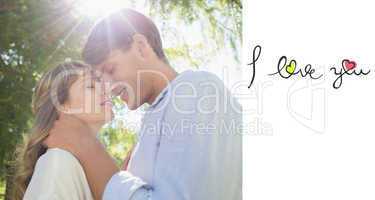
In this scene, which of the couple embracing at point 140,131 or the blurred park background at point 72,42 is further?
the blurred park background at point 72,42

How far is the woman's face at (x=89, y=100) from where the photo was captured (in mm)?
1023

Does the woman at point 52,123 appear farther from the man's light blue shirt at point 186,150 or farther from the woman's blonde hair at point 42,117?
the man's light blue shirt at point 186,150

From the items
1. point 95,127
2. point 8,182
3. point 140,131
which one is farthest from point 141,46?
point 8,182

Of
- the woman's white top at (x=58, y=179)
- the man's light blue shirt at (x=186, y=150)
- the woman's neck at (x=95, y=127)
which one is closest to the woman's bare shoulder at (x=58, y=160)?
the woman's white top at (x=58, y=179)

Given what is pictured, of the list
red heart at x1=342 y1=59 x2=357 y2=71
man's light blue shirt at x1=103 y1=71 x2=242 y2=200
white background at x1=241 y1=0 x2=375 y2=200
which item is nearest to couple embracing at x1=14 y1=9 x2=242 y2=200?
man's light blue shirt at x1=103 y1=71 x2=242 y2=200

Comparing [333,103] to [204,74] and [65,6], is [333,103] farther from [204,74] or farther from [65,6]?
[65,6]

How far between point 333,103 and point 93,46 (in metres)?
0.61

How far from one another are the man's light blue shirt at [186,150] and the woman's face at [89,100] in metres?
0.29

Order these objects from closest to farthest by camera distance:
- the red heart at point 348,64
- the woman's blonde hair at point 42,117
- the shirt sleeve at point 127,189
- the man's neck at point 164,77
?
the shirt sleeve at point 127,189 < the man's neck at point 164,77 < the woman's blonde hair at point 42,117 < the red heart at point 348,64

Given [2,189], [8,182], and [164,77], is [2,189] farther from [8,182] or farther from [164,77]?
[164,77]

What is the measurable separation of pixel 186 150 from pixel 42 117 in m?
0.46

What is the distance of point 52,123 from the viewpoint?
1009 millimetres

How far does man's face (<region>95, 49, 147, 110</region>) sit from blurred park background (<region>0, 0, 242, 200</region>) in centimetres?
11

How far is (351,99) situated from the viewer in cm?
112
